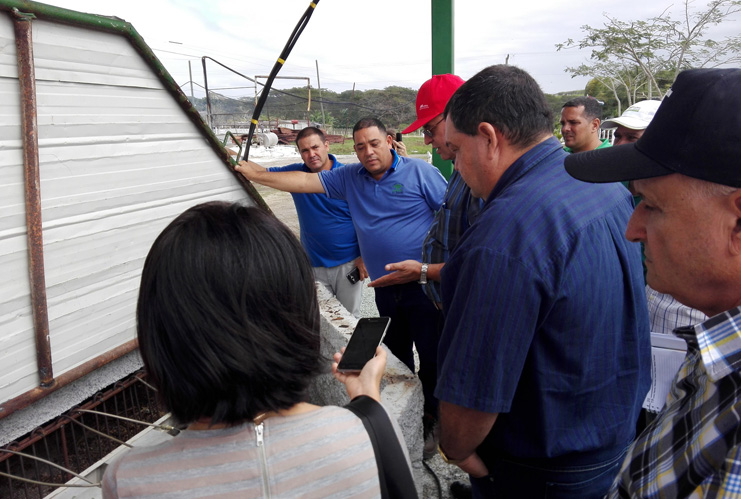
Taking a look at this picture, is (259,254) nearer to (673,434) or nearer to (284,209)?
(673,434)

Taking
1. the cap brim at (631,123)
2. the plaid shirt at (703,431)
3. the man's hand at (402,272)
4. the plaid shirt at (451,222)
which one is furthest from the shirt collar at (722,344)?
the cap brim at (631,123)

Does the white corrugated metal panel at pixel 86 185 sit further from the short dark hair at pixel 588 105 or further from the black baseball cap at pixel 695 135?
the short dark hair at pixel 588 105

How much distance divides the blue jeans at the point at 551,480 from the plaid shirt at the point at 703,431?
470 mm

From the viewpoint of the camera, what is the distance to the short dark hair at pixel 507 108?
135 cm

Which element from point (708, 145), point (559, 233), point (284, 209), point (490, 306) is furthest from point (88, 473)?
point (284, 209)

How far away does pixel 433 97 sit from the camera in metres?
2.47

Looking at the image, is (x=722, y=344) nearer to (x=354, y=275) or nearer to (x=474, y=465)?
(x=474, y=465)

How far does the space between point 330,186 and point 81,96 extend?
1913 millimetres

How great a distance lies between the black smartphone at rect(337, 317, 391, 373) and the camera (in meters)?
1.25

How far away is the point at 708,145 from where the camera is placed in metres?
0.74

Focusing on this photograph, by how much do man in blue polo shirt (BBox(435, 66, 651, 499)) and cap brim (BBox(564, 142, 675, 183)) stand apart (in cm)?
19

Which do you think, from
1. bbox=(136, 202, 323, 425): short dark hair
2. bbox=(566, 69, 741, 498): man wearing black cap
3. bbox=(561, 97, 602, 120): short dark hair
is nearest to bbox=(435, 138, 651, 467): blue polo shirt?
bbox=(566, 69, 741, 498): man wearing black cap

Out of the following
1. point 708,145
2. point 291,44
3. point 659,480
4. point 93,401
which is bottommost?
point 93,401

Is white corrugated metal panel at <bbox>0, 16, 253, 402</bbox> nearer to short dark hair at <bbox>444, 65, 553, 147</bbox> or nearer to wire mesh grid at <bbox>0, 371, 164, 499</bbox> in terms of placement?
wire mesh grid at <bbox>0, 371, 164, 499</bbox>
